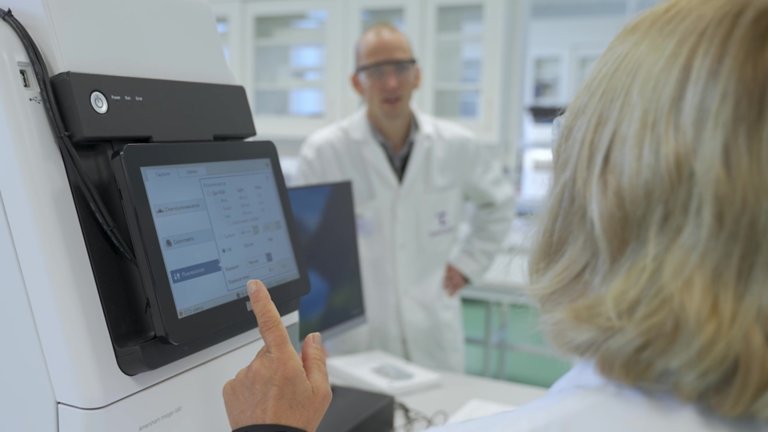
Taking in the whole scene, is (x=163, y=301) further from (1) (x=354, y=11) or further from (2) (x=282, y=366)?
(1) (x=354, y=11)

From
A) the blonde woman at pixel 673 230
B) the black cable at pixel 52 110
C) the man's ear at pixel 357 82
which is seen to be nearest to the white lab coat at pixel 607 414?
the blonde woman at pixel 673 230

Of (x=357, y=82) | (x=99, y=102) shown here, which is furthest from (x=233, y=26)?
(x=99, y=102)

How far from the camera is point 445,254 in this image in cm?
203

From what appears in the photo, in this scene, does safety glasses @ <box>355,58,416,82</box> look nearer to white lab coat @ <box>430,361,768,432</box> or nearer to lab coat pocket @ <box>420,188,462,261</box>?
lab coat pocket @ <box>420,188,462,261</box>

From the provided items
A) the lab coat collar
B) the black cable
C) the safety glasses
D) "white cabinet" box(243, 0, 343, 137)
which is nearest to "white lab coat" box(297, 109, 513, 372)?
the lab coat collar

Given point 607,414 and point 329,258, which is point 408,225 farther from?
point 607,414

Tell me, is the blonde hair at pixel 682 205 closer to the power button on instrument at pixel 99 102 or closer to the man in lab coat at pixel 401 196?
the power button on instrument at pixel 99 102

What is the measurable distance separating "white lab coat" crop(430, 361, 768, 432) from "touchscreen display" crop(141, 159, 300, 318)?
1.12 feet

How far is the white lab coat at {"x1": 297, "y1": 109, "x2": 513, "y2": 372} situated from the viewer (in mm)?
1878

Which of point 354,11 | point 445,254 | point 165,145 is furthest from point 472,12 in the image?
point 165,145

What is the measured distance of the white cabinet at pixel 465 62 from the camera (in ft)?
9.71

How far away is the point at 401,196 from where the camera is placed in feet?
6.30

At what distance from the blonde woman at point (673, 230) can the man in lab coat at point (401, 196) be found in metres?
1.30

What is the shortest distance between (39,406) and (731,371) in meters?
0.65
